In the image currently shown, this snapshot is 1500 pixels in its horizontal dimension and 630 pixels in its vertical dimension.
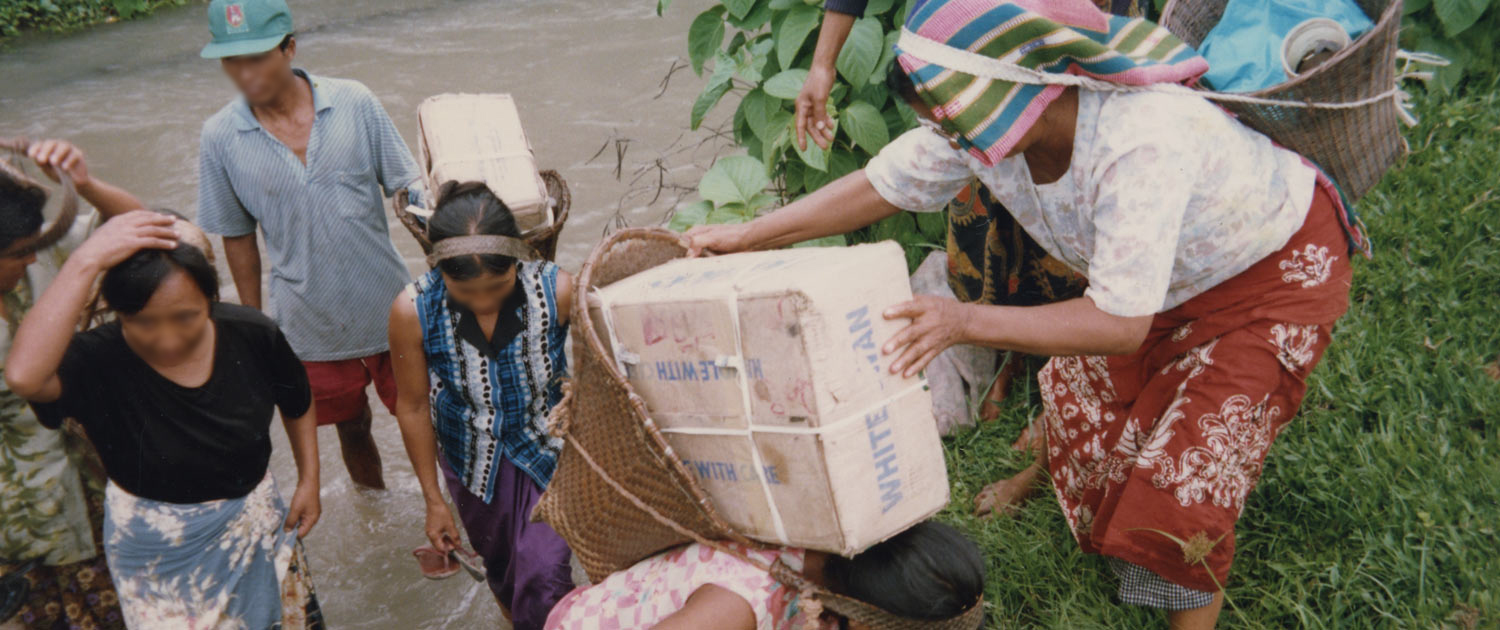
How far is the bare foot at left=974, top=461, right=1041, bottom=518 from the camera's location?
2.80 metres

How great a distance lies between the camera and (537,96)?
7.58 metres

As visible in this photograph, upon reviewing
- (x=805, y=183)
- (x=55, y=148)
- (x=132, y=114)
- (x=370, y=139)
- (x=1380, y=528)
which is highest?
(x=55, y=148)

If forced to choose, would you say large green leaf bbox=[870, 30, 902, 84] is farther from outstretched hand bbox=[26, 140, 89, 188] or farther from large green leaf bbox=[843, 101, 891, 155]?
outstretched hand bbox=[26, 140, 89, 188]

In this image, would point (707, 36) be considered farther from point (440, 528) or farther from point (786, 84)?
point (440, 528)

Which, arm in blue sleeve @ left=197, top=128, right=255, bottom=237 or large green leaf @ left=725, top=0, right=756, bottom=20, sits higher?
large green leaf @ left=725, top=0, right=756, bottom=20

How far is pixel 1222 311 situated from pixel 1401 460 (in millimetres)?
917

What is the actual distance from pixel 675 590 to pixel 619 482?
214 mm

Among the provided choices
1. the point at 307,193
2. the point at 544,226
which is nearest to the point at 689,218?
the point at 544,226

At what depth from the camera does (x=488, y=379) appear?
241 centimetres

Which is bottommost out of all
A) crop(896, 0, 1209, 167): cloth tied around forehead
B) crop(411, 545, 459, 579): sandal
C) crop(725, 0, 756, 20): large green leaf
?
crop(411, 545, 459, 579): sandal

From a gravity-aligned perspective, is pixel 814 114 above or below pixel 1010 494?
above

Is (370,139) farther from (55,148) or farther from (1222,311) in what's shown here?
(1222,311)

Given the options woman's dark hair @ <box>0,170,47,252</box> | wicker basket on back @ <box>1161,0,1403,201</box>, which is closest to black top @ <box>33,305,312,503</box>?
woman's dark hair @ <box>0,170,47,252</box>

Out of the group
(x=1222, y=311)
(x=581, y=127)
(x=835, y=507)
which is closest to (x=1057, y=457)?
(x=1222, y=311)
